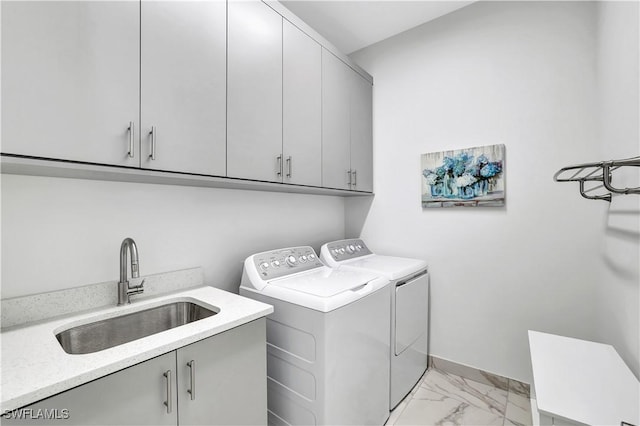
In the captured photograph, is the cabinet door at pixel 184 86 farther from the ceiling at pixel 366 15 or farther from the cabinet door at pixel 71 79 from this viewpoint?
the ceiling at pixel 366 15

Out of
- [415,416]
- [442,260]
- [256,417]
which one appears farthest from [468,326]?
[256,417]

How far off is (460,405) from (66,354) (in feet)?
7.23

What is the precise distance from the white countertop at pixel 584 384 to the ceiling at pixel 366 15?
93.3 inches

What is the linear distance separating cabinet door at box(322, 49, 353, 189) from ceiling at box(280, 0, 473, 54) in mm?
385

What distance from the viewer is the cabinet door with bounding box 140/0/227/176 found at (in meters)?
1.13

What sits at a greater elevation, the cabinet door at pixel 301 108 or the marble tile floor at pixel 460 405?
the cabinet door at pixel 301 108

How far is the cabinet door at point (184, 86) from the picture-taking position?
1134 millimetres


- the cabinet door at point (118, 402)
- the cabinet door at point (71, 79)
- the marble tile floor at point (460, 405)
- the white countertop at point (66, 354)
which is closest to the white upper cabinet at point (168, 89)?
the cabinet door at point (71, 79)

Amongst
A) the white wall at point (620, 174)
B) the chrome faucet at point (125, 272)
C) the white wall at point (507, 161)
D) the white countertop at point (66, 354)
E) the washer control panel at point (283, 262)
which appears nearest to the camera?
the white countertop at point (66, 354)

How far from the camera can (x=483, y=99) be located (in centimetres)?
210

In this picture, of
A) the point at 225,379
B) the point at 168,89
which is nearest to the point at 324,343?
the point at 225,379

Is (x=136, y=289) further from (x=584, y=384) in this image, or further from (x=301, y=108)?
(x=584, y=384)

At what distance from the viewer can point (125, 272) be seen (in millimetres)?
1296

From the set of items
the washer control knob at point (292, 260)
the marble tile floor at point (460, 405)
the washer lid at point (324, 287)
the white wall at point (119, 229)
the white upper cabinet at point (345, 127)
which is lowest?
the marble tile floor at point (460, 405)
